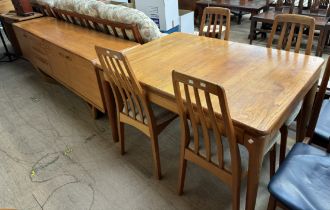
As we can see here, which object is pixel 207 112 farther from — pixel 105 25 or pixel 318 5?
pixel 318 5

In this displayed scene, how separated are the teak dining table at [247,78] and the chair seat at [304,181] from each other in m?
0.11

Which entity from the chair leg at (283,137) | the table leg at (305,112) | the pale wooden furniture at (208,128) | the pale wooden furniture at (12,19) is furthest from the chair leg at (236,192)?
the pale wooden furniture at (12,19)

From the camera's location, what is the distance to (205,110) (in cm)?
115

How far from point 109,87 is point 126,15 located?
2.30 feet

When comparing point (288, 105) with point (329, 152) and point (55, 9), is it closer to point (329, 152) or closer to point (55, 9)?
point (329, 152)

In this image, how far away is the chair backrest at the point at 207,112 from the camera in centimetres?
101

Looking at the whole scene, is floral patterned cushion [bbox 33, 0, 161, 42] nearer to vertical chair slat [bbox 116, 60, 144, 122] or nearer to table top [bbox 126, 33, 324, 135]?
table top [bbox 126, 33, 324, 135]

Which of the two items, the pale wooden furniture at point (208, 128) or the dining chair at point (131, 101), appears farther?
the dining chair at point (131, 101)

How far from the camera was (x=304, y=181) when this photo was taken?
111 cm

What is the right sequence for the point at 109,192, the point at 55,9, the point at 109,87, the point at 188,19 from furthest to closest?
the point at 188,19, the point at 55,9, the point at 109,87, the point at 109,192

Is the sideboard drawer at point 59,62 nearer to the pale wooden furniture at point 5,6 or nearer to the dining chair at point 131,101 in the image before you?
the dining chair at point 131,101

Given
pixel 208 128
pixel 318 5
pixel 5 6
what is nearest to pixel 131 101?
pixel 208 128

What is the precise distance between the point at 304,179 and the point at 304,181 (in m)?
0.01

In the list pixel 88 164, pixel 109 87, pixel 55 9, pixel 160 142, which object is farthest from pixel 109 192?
pixel 55 9
